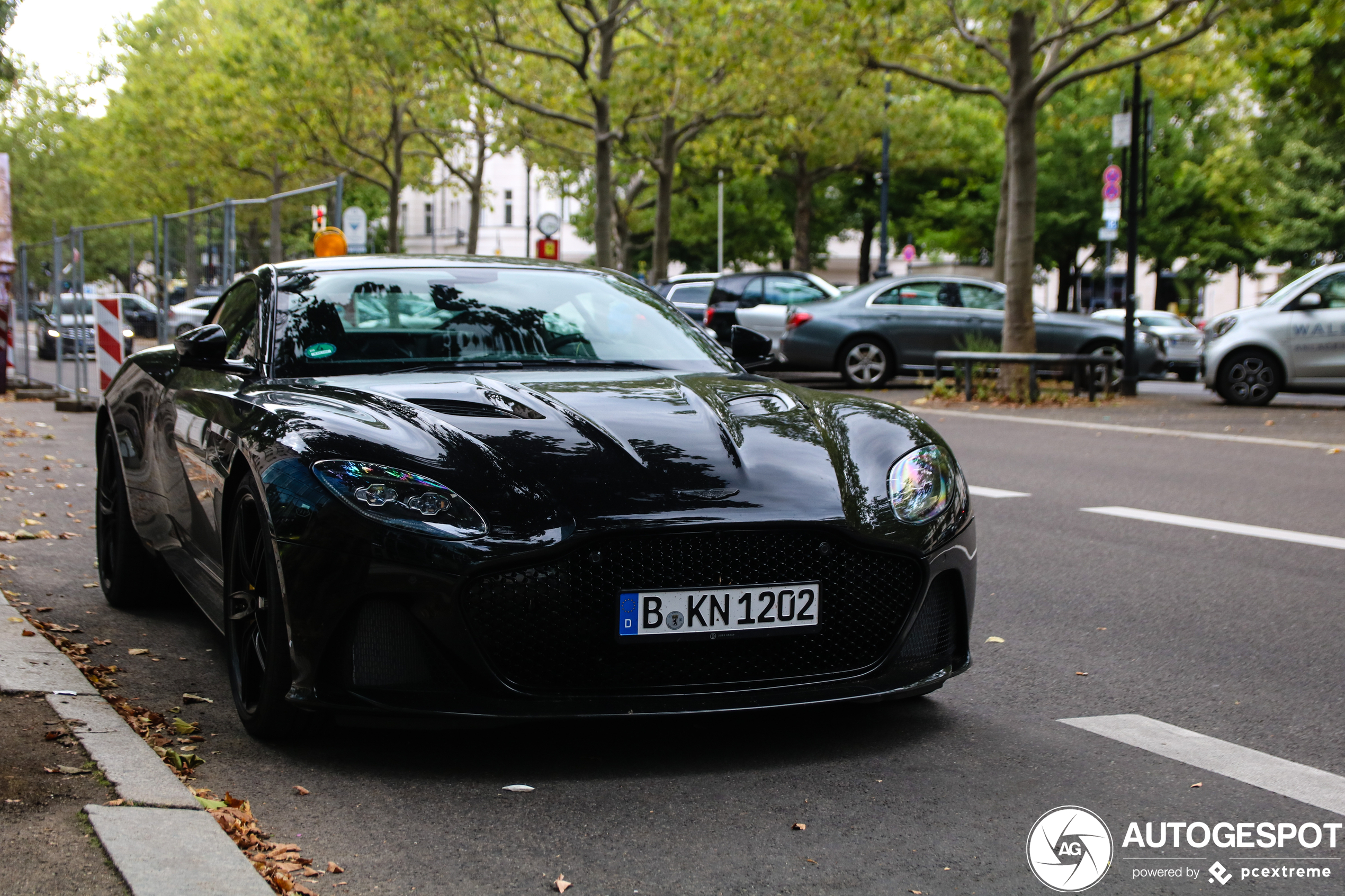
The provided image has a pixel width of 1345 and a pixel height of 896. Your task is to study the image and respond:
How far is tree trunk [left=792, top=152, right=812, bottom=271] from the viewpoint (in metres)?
45.2

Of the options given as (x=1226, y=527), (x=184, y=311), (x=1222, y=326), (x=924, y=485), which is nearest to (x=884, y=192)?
(x=1222, y=326)

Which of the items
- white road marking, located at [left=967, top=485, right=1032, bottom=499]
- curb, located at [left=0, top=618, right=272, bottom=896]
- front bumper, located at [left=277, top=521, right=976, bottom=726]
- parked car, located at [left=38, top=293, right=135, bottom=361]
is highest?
parked car, located at [left=38, top=293, right=135, bottom=361]

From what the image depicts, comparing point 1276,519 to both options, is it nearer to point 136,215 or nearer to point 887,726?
point 887,726

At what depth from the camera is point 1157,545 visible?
763cm

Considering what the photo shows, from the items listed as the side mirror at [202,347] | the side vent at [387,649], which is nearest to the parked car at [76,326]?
the side mirror at [202,347]

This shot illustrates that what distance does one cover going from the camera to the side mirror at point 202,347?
5.05 m

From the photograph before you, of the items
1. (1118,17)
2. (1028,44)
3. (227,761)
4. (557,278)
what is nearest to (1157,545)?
(557,278)

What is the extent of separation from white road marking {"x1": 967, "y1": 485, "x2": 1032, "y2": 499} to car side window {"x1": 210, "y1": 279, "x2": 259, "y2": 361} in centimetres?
510

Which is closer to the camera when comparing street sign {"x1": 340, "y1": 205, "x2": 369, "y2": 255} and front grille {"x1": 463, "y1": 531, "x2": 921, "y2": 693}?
front grille {"x1": 463, "y1": 531, "x2": 921, "y2": 693}

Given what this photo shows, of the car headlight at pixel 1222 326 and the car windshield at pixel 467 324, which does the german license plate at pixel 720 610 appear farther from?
the car headlight at pixel 1222 326

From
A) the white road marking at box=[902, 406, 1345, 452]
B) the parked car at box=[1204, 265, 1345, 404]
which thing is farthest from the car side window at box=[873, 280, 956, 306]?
the parked car at box=[1204, 265, 1345, 404]

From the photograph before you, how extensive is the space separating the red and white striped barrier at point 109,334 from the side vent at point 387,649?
12.2m

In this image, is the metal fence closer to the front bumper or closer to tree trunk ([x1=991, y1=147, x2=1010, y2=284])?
the front bumper

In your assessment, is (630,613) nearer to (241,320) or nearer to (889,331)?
(241,320)
